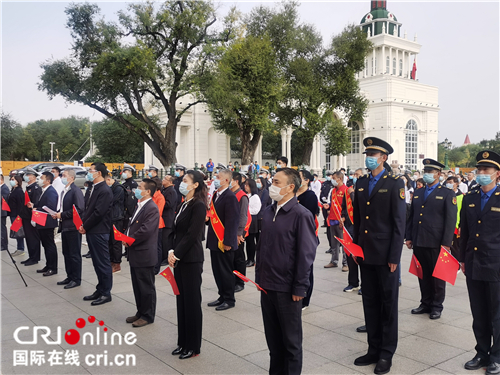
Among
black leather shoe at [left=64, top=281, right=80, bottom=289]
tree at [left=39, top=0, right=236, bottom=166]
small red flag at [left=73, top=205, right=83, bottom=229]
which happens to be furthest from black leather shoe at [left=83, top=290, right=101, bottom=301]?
tree at [left=39, top=0, right=236, bottom=166]

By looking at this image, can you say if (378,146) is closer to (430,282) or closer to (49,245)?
(430,282)

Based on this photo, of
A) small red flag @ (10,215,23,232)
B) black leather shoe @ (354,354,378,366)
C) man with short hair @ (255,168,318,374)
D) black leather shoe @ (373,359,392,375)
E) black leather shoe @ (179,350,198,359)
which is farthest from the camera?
small red flag @ (10,215,23,232)

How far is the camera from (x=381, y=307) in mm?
4859

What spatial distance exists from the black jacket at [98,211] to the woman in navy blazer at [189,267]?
2.43 metres

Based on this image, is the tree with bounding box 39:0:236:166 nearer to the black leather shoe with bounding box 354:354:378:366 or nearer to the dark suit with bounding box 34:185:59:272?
the dark suit with bounding box 34:185:59:272

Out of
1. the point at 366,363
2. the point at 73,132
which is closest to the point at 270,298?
the point at 366,363

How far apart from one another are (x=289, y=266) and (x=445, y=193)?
11.7 ft

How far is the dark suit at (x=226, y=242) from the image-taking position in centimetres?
667

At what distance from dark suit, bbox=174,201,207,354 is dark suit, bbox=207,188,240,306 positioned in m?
1.53

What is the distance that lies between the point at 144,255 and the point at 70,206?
10.7 ft

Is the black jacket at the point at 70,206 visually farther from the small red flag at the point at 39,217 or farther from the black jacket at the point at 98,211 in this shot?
the black jacket at the point at 98,211

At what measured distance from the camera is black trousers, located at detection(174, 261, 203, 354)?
4.91 m

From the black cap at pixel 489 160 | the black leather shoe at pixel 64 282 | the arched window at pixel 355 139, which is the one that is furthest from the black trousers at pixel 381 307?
the arched window at pixel 355 139

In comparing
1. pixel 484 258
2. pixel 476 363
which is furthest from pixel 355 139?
pixel 476 363
